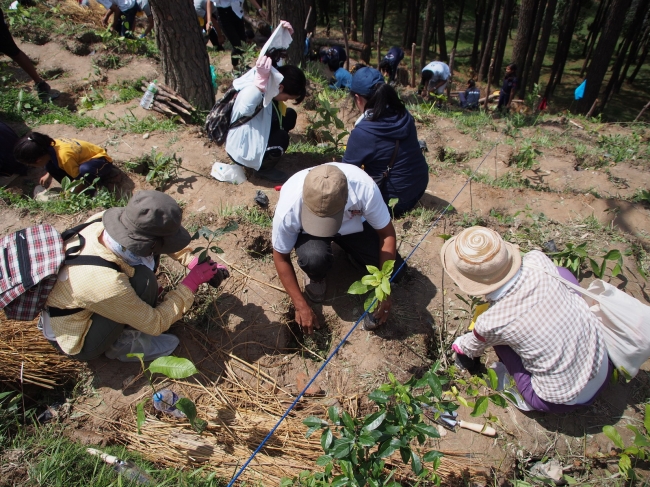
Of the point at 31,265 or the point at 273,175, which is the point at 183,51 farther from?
the point at 31,265

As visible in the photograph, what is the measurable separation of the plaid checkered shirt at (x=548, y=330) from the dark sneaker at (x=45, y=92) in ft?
19.9

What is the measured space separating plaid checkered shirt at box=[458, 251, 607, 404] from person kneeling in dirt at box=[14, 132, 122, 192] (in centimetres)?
352

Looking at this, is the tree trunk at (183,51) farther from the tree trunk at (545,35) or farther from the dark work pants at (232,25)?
the tree trunk at (545,35)

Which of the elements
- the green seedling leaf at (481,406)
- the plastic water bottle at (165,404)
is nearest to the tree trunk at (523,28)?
the green seedling leaf at (481,406)

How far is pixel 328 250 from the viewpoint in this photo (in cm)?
264

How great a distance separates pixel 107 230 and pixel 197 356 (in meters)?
0.99

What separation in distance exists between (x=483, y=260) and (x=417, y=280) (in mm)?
1293

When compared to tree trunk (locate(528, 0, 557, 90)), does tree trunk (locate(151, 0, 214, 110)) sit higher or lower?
higher

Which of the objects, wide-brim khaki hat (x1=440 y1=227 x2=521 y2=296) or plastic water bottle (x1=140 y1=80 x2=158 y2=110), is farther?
plastic water bottle (x1=140 y1=80 x2=158 y2=110)

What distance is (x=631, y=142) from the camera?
516cm

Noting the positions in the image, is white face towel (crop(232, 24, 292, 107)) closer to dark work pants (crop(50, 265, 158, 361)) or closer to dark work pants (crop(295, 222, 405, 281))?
dark work pants (crop(295, 222, 405, 281))

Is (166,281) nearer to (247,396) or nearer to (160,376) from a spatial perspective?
(160,376)

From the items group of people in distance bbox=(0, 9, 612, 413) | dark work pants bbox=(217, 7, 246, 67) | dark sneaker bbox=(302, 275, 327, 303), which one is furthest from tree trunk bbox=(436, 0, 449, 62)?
dark sneaker bbox=(302, 275, 327, 303)

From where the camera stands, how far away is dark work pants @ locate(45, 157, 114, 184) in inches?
144
